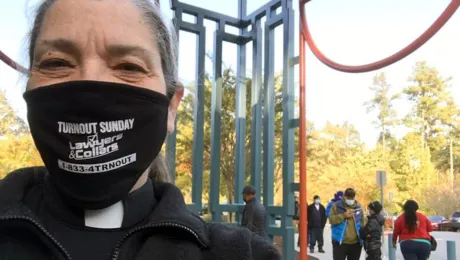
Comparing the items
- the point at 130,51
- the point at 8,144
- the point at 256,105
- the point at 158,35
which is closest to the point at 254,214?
the point at 256,105

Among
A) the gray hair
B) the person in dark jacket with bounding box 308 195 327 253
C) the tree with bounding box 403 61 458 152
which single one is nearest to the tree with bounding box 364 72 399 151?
the tree with bounding box 403 61 458 152

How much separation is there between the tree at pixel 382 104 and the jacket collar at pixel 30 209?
50443mm

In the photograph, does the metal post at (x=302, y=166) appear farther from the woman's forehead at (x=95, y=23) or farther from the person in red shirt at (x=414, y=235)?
the woman's forehead at (x=95, y=23)

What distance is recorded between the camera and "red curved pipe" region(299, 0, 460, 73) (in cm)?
304

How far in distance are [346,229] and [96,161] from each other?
7.09 metres

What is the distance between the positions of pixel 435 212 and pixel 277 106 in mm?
30492

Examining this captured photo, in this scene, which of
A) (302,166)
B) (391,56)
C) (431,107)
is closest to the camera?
(391,56)

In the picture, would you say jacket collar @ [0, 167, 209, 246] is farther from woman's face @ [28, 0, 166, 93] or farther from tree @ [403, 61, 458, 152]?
tree @ [403, 61, 458, 152]

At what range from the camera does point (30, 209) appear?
1104 mm

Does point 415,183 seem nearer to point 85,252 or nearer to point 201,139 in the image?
point 201,139

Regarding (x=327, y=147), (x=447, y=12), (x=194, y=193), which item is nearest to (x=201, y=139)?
(x=194, y=193)

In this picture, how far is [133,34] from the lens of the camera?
1.22m

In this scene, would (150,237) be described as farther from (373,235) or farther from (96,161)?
(373,235)

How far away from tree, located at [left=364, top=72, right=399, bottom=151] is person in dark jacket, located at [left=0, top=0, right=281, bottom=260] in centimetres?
5047
